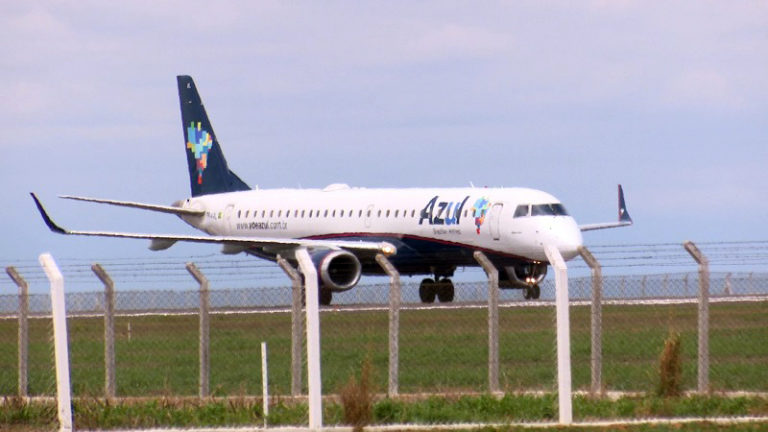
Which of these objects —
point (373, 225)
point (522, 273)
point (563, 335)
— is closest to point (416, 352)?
point (563, 335)

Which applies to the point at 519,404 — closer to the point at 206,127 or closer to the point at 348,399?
the point at 348,399

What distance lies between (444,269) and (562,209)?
Answer: 473 centimetres

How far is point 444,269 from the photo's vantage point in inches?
1635

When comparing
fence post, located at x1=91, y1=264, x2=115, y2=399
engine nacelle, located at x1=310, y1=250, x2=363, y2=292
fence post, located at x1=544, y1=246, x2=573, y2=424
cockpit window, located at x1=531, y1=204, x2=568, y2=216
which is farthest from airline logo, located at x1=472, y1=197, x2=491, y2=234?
fence post, located at x1=544, y1=246, x2=573, y2=424

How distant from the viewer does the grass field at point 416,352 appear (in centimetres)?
1873

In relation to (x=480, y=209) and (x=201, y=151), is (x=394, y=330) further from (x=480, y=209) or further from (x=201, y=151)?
(x=201, y=151)

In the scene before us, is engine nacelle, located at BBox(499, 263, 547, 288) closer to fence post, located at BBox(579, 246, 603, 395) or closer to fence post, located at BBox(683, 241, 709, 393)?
fence post, located at BBox(579, 246, 603, 395)

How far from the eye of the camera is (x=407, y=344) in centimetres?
2312

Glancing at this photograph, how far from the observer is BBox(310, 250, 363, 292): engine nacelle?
37.8 metres

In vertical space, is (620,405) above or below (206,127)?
below

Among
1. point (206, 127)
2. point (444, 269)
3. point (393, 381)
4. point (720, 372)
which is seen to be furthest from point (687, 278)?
point (206, 127)

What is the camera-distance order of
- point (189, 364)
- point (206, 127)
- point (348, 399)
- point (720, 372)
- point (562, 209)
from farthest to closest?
point (206, 127) → point (562, 209) → point (189, 364) → point (720, 372) → point (348, 399)

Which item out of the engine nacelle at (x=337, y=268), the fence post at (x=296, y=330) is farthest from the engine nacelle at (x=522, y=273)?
the fence post at (x=296, y=330)

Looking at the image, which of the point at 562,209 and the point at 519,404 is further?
the point at 562,209
